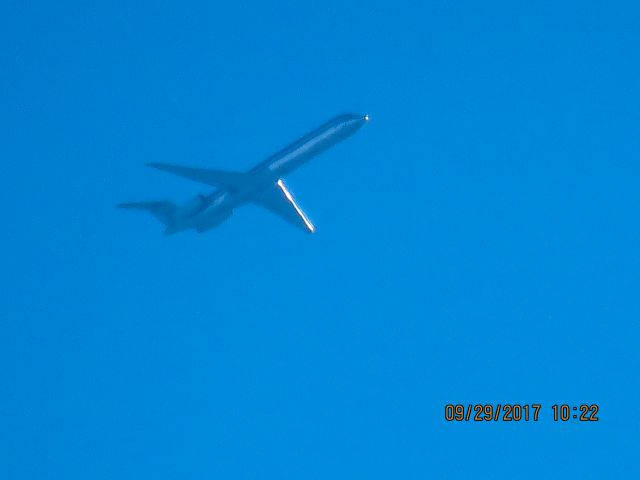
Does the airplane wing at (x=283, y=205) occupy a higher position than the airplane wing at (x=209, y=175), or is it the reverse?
the airplane wing at (x=283, y=205)

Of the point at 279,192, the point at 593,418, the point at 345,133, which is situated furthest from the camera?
the point at 279,192

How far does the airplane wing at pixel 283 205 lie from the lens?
51406mm

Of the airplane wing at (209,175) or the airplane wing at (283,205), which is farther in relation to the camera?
the airplane wing at (283,205)

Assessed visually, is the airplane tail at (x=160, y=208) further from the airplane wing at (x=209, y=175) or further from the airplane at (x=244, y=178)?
the airplane wing at (x=209, y=175)

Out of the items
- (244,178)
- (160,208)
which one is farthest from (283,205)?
(160,208)

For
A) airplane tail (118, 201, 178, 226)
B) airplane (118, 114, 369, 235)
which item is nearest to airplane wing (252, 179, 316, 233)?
airplane (118, 114, 369, 235)

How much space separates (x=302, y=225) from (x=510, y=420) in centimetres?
1873

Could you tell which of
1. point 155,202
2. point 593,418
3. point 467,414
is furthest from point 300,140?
point 593,418

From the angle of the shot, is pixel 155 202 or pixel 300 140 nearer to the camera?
pixel 300 140

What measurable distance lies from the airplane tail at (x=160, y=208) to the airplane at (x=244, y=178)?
10.0 inches

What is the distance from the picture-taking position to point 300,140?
4719cm

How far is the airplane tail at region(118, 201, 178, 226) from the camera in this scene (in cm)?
5134

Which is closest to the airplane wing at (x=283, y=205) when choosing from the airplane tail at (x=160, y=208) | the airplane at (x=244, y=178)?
the airplane at (x=244, y=178)

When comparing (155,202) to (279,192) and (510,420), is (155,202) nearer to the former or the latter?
(279,192)
